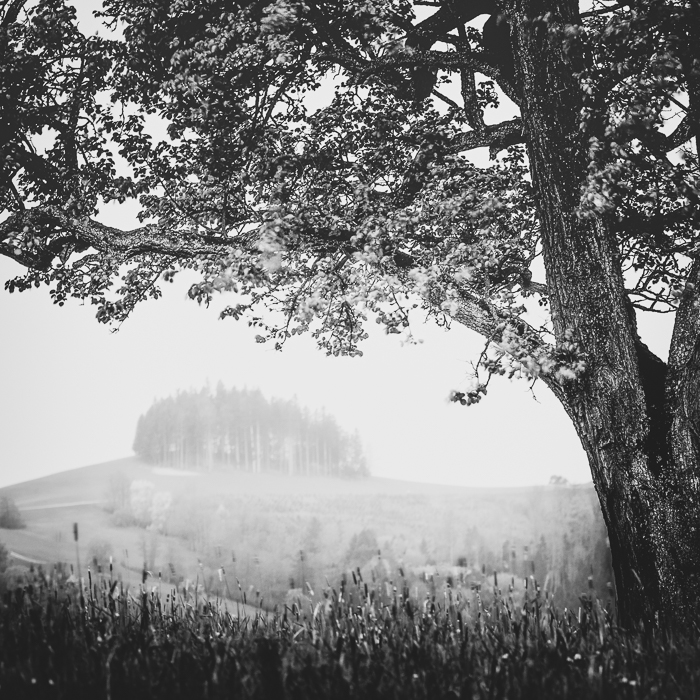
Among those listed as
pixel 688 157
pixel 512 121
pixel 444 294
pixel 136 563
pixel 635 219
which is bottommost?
pixel 136 563

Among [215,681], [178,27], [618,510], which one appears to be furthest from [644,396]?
[178,27]

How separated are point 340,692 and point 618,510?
4143mm

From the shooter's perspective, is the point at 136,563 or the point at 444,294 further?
the point at 136,563

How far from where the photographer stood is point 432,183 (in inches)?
314

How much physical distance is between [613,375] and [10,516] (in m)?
9.19

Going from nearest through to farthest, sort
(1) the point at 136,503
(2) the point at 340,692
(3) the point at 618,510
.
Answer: (2) the point at 340,692, (3) the point at 618,510, (1) the point at 136,503

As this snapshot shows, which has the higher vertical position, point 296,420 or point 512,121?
point 512,121

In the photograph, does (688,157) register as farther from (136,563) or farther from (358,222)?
(136,563)

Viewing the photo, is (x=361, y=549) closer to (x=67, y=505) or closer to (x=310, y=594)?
(x=310, y=594)

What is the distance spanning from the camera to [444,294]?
278 inches

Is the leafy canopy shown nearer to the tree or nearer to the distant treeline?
the tree

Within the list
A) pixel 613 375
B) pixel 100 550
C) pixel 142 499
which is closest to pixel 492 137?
pixel 613 375

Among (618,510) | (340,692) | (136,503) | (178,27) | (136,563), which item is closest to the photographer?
(340,692)

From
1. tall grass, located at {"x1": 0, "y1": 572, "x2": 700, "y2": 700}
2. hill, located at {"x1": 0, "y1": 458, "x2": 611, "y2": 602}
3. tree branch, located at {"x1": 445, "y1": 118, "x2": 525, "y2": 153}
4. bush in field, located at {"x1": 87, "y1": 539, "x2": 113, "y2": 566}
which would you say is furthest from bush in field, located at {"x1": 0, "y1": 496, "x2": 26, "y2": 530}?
tree branch, located at {"x1": 445, "y1": 118, "x2": 525, "y2": 153}
